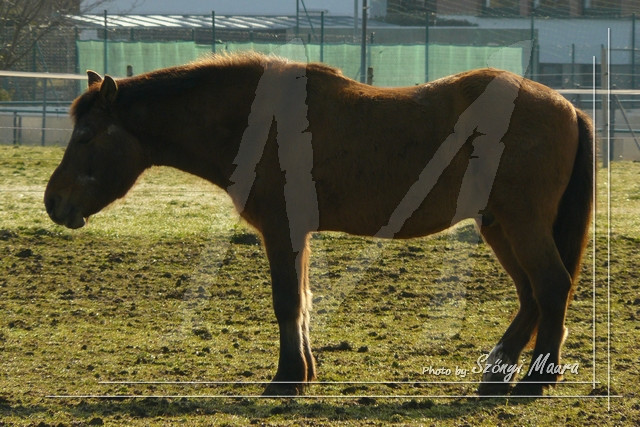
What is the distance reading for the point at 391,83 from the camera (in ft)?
66.7

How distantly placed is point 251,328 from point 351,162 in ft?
5.83

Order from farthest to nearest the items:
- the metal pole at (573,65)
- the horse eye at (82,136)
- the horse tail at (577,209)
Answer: the metal pole at (573,65) → the horse eye at (82,136) → the horse tail at (577,209)

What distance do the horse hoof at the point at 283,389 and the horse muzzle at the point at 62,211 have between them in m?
1.55

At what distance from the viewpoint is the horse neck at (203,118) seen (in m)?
5.58

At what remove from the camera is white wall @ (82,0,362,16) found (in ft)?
127

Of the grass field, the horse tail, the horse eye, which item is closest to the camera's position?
the grass field

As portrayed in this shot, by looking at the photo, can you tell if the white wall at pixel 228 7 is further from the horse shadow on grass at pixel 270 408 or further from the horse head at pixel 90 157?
the horse shadow on grass at pixel 270 408

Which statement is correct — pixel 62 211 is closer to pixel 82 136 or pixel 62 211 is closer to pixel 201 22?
pixel 82 136

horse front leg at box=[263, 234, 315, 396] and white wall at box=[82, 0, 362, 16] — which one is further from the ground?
white wall at box=[82, 0, 362, 16]

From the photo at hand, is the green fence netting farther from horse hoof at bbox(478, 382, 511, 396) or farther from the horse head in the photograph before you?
horse hoof at bbox(478, 382, 511, 396)

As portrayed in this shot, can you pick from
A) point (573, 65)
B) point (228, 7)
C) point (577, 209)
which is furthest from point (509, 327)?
point (228, 7)

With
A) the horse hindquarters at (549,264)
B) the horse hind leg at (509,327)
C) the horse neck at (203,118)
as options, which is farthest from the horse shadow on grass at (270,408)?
the horse neck at (203,118)

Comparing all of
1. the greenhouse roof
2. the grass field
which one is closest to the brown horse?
the grass field

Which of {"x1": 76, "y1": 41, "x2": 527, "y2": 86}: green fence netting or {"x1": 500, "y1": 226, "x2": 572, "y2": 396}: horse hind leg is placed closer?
{"x1": 500, "y1": 226, "x2": 572, "y2": 396}: horse hind leg
